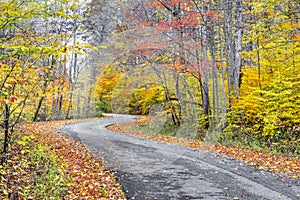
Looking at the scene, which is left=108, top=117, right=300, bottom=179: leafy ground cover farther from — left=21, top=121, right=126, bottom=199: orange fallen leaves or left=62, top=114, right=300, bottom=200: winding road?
left=21, top=121, right=126, bottom=199: orange fallen leaves

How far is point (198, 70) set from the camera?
49.5ft

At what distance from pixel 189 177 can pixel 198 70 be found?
8.86m

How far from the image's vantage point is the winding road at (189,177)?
5836 millimetres

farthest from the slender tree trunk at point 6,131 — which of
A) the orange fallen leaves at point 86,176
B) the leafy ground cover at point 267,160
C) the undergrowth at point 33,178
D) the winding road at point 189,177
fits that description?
the leafy ground cover at point 267,160

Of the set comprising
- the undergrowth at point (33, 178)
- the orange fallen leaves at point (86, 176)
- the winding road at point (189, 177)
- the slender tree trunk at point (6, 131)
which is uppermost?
the slender tree trunk at point (6, 131)

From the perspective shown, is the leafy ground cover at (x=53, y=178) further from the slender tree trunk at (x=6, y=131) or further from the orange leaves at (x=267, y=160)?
the orange leaves at (x=267, y=160)

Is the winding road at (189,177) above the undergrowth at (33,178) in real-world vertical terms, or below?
below

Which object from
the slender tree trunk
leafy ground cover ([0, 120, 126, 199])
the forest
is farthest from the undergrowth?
the forest

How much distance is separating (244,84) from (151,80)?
6031mm

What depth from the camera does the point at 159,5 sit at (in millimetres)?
17781

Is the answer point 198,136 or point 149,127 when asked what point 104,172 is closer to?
point 198,136

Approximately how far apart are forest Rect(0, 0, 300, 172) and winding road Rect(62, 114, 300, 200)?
9.75 feet

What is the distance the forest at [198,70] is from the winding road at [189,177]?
9.75 ft

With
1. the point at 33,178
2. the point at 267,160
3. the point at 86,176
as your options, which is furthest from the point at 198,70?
the point at 33,178
